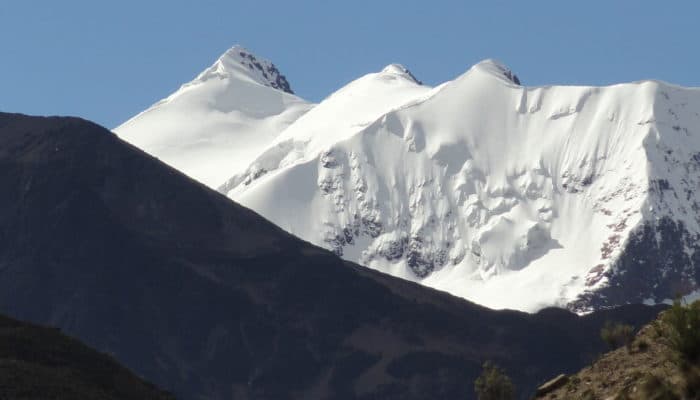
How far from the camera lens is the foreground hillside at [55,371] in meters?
96.9

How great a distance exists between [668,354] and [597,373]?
465 cm

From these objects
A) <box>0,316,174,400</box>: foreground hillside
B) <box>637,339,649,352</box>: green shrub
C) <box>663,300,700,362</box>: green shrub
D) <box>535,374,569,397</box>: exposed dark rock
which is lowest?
<box>535,374,569,397</box>: exposed dark rock

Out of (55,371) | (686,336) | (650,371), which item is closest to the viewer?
(686,336)

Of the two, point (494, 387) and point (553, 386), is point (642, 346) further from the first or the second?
point (494, 387)

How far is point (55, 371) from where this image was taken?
10588cm

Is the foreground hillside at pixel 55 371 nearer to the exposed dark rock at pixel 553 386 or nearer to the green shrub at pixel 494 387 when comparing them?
the green shrub at pixel 494 387

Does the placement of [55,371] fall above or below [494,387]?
below

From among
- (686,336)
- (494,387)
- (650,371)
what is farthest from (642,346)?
(494,387)

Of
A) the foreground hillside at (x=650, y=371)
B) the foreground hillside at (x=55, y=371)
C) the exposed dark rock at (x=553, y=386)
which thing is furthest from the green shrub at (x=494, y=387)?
the foreground hillside at (x=650, y=371)

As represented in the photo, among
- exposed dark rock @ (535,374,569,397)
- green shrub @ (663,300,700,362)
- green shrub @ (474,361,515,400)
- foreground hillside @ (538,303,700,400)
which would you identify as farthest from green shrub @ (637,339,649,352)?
green shrub @ (474,361,515,400)

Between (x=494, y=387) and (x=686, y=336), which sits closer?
(x=686, y=336)

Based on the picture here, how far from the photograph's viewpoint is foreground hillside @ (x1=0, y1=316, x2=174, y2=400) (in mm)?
96938

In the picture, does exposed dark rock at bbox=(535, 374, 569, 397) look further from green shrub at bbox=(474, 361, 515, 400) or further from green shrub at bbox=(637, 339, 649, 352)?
green shrub at bbox=(474, 361, 515, 400)

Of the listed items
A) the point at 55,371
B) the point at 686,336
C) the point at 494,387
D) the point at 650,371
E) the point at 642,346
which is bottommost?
the point at 650,371
